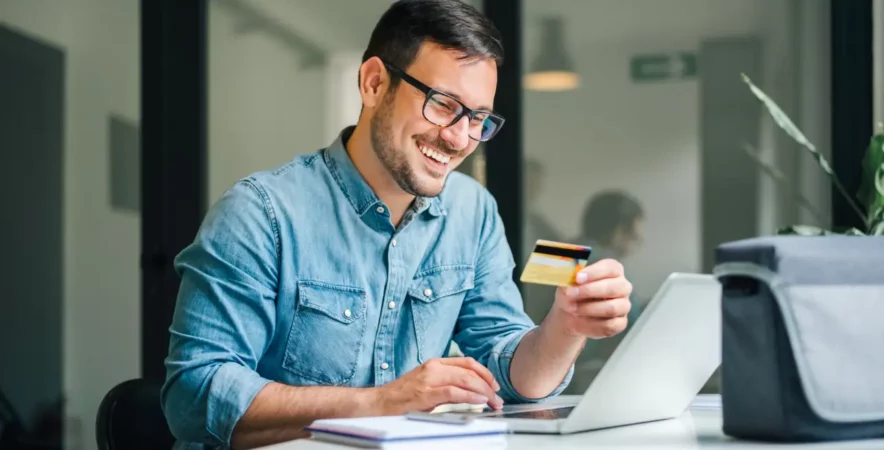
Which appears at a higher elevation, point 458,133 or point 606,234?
point 458,133

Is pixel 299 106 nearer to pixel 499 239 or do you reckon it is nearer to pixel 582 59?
pixel 582 59

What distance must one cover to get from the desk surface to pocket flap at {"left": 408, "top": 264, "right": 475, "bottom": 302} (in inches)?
23.9

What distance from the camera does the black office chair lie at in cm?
167

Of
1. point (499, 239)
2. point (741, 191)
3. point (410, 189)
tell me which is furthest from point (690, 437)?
point (741, 191)

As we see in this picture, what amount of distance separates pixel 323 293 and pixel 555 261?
1.89ft

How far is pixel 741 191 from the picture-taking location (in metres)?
3.53

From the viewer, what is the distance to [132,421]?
1675 millimetres

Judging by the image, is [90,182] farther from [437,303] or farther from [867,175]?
[867,175]

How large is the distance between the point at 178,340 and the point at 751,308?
88 cm

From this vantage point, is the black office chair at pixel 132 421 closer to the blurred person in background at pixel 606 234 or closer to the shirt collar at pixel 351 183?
the shirt collar at pixel 351 183

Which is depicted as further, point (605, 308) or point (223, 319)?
point (223, 319)

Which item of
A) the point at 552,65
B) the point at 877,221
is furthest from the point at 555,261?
the point at 552,65

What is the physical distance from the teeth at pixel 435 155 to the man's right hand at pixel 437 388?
1.60ft

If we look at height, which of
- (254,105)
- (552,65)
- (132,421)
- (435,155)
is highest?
(552,65)
